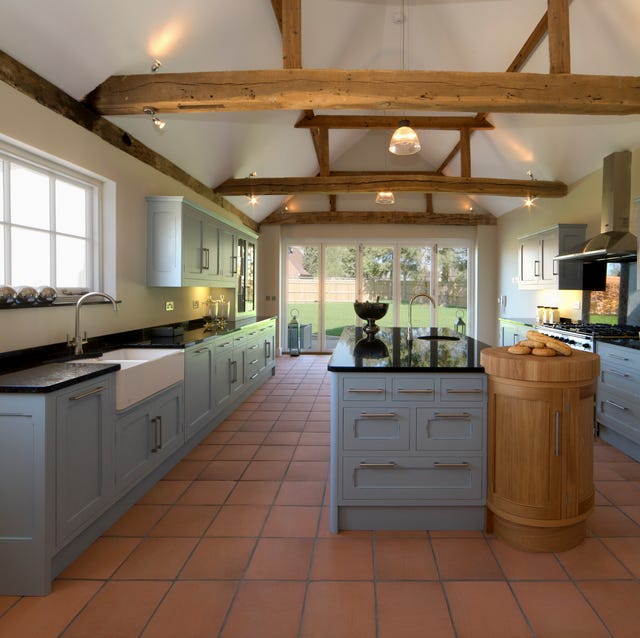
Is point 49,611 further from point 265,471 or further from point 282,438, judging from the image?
point 282,438

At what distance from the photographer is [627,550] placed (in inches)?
84.5

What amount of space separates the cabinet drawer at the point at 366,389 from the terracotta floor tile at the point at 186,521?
1.04 meters

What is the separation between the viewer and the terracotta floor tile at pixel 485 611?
1.61 m

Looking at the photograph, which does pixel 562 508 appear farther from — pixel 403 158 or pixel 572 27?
pixel 403 158

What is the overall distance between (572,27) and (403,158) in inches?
183

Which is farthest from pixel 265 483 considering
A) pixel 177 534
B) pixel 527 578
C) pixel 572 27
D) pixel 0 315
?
pixel 572 27

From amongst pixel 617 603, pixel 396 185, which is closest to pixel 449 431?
pixel 617 603

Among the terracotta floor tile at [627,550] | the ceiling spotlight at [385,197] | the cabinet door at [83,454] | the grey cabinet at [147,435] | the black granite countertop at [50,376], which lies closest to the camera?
the black granite countertop at [50,376]

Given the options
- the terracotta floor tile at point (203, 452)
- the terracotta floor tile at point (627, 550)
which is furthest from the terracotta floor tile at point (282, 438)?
the terracotta floor tile at point (627, 550)

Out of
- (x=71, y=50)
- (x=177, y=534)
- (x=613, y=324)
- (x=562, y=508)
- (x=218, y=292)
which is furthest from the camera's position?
(x=218, y=292)

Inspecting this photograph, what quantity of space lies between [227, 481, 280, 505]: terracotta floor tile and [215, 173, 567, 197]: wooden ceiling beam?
425cm

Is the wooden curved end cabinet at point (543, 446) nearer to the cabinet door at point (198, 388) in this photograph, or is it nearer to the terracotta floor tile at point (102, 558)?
the terracotta floor tile at point (102, 558)

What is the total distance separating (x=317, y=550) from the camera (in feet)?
7.02

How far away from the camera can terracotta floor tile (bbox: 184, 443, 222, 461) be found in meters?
3.39
